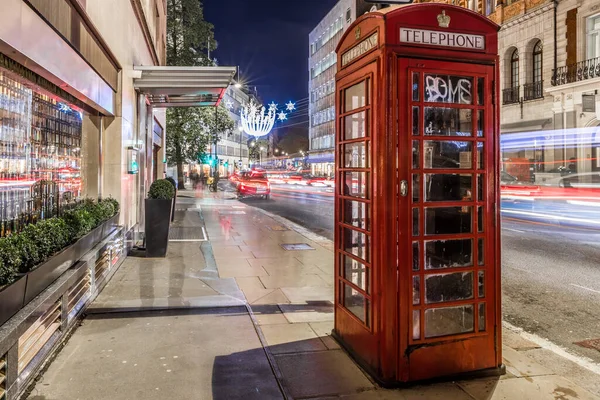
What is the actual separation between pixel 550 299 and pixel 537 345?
2.02 meters

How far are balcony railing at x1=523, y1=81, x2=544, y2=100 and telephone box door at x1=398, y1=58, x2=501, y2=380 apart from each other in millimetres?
27320

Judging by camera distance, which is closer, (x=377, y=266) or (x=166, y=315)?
(x=377, y=266)

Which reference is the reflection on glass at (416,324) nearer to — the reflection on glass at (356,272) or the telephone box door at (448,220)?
the telephone box door at (448,220)

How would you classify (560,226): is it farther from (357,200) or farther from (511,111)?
(511,111)

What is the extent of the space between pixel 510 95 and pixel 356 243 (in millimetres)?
29503

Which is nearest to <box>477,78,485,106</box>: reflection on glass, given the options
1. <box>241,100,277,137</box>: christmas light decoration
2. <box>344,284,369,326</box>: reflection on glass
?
<box>344,284,369,326</box>: reflection on glass

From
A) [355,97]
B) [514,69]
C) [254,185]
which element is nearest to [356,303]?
[355,97]

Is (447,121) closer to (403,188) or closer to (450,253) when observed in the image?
(403,188)

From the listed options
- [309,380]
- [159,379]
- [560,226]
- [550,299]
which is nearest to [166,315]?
[159,379]

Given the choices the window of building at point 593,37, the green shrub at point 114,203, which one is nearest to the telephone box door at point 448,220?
the green shrub at point 114,203

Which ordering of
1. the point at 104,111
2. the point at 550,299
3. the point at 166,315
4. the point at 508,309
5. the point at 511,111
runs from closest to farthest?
the point at 166,315
the point at 508,309
the point at 550,299
the point at 104,111
the point at 511,111

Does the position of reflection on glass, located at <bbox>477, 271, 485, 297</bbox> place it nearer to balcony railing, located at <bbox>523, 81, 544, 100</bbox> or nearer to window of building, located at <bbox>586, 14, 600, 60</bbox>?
window of building, located at <bbox>586, 14, 600, 60</bbox>

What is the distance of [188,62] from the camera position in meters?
31.0

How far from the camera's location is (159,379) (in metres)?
3.79
